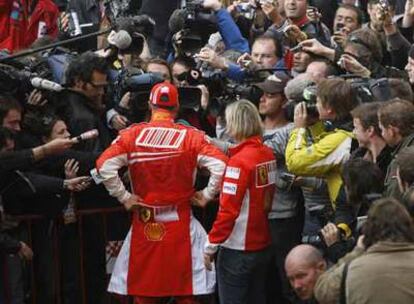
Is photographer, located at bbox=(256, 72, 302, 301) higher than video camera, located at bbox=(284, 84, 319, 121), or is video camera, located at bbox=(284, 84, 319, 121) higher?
video camera, located at bbox=(284, 84, 319, 121)

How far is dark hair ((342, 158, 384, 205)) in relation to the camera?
727cm

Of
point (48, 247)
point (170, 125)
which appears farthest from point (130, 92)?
point (48, 247)

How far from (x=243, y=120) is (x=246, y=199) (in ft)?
1.95

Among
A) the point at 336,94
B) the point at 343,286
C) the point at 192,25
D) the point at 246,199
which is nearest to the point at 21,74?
the point at 192,25

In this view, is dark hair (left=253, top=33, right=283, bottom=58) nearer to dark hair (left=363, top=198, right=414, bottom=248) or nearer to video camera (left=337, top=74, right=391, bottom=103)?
video camera (left=337, top=74, right=391, bottom=103)

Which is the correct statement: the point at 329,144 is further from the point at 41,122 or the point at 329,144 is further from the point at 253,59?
the point at 41,122

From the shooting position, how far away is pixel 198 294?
8.53 m

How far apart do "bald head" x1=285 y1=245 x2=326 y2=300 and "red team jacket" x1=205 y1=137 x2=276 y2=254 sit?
1277 millimetres

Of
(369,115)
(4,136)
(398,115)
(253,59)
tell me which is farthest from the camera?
(253,59)

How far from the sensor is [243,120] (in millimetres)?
8414

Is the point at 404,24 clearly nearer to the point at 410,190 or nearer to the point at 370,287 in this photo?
the point at 410,190

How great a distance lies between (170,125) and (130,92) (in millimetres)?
823

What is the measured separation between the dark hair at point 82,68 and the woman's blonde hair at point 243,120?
52.3 inches

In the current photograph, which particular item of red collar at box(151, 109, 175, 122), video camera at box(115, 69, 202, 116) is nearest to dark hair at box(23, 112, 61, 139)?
video camera at box(115, 69, 202, 116)
